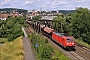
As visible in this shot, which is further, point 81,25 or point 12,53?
point 81,25

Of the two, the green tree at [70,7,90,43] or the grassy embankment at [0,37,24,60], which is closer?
the grassy embankment at [0,37,24,60]

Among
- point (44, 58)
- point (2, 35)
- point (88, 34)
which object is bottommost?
point (2, 35)

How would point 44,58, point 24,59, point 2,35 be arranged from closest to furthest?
point 44,58 < point 24,59 < point 2,35

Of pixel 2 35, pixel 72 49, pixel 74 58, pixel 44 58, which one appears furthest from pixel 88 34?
pixel 2 35

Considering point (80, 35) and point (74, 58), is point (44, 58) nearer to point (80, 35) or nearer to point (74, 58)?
point (74, 58)

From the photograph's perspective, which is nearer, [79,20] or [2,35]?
[79,20]

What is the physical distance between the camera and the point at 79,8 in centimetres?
8044

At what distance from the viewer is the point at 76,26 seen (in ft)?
249

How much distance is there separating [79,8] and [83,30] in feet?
29.9

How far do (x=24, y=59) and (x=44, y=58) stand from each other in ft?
13.8

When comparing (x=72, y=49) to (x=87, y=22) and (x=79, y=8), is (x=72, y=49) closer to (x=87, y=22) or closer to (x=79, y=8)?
(x=87, y=22)

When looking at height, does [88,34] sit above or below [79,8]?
below

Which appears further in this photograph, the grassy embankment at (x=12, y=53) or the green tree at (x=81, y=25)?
the green tree at (x=81, y=25)

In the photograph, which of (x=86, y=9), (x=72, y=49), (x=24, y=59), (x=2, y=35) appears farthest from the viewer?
(x=2, y=35)
